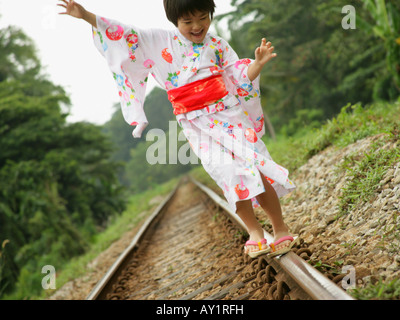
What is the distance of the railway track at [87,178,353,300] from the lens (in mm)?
1943

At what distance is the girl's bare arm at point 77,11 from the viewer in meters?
2.35

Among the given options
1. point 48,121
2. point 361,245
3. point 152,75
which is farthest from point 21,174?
point 361,245

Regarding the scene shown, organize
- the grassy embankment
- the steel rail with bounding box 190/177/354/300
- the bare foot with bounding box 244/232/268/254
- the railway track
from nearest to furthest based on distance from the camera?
1. the steel rail with bounding box 190/177/354/300
2. the grassy embankment
3. the railway track
4. the bare foot with bounding box 244/232/268/254

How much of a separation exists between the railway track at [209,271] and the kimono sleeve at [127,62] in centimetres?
117

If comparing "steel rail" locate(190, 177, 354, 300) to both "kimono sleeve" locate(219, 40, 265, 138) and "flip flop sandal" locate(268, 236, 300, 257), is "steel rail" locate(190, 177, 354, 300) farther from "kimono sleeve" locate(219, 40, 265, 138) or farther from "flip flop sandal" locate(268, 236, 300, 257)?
"kimono sleeve" locate(219, 40, 265, 138)

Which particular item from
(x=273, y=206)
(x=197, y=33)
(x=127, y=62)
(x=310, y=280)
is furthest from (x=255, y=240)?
(x=127, y=62)

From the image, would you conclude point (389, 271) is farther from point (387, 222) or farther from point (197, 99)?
point (197, 99)

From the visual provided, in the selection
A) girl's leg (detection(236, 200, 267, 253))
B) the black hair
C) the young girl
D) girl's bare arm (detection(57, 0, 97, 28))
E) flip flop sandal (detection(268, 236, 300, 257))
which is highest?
girl's bare arm (detection(57, 0, 97, 28))

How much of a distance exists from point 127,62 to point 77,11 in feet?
1.42

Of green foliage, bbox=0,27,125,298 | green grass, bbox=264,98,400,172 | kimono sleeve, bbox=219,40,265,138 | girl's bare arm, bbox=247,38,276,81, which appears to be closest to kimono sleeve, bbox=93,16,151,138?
kimono sleeve, bbox=219,40,265,138

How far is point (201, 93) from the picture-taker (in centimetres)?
239

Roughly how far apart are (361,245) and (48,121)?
1422 centimetres

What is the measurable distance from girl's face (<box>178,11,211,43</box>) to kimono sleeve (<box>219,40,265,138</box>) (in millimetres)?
198
